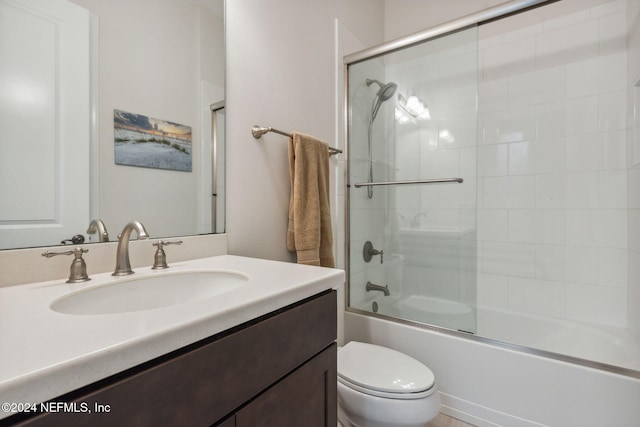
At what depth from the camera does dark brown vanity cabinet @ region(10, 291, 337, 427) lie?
0.36 m

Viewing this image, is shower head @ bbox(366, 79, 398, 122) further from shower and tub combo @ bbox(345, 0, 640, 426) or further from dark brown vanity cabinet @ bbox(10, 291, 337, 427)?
dark brown vanity cabinet @ bbox(10, 291, 337, 427)

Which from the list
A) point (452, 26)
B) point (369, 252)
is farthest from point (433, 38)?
point (369, 252)

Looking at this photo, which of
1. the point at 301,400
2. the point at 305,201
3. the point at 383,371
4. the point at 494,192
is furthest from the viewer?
the point at 494,192

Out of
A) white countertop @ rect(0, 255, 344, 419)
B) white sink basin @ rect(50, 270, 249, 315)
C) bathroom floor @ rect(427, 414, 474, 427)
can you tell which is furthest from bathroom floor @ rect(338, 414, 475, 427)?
white countertop @ rect(0, 255, 344, 419)

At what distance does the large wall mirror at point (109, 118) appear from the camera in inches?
25.9

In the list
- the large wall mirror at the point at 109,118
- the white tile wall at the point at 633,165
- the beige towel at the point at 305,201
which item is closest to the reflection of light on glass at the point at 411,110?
the beige towel at the point at 305,201

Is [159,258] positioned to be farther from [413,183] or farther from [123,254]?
[413,183]

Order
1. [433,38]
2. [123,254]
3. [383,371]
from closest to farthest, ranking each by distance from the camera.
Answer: [123,254]
[383,371]
[433,38]

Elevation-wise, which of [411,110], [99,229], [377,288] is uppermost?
[411,110]

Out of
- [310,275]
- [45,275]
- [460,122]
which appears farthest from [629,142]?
[45,275]

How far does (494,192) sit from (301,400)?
71.3 inches

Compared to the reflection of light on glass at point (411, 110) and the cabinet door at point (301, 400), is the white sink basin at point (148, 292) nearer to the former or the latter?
the cabinet door at point (301, 400)

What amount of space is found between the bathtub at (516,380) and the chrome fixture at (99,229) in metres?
1.35

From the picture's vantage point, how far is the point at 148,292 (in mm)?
744
